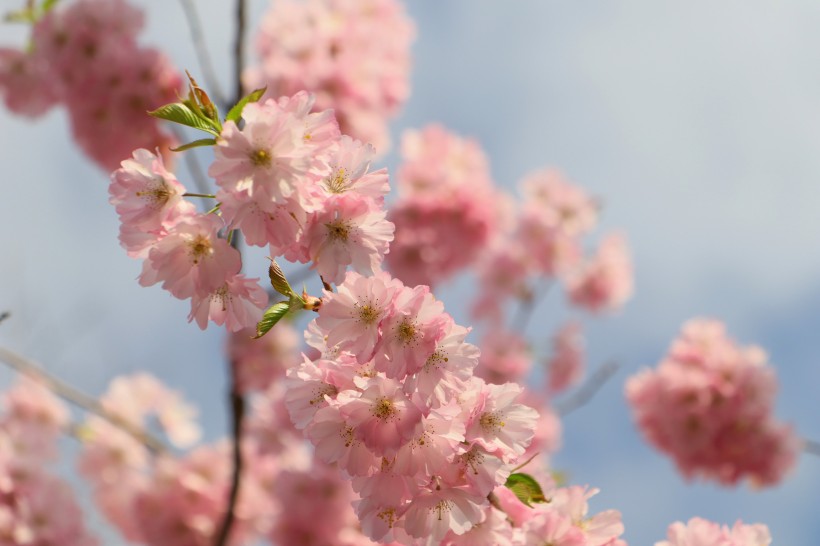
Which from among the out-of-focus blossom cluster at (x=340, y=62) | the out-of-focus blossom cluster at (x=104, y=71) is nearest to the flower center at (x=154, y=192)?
the out-of-focus blossom cluster at (x=340, y=62)

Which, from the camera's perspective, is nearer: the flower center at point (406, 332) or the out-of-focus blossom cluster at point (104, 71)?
the flower center at point (406, 332)

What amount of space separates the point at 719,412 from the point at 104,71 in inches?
141

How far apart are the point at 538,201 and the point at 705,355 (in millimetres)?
2654

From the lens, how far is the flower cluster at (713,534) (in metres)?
1.40

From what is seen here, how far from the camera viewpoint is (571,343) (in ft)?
23.4

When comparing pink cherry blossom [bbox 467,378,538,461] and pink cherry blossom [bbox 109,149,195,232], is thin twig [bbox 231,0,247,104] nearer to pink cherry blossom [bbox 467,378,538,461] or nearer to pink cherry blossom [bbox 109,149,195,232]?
pink cherry blossom [bbox 109,149,195,232]

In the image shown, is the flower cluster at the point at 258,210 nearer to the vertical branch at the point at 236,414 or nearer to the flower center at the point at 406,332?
the flower center at the point at 406,332

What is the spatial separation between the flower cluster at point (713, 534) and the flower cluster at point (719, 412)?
8.70ft

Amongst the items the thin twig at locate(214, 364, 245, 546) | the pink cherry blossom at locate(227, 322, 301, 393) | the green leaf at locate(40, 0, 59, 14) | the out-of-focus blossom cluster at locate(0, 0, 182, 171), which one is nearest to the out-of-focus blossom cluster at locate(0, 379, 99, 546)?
the thin twig at locate(214, 364, 245, 546)

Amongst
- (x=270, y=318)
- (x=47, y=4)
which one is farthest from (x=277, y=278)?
(x=47, y=4)

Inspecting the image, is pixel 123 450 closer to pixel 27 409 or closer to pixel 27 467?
pixel 27 409

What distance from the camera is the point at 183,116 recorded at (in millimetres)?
1235

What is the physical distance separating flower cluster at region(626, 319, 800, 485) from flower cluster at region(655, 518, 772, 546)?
265cm

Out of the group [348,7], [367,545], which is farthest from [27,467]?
[348,7]
